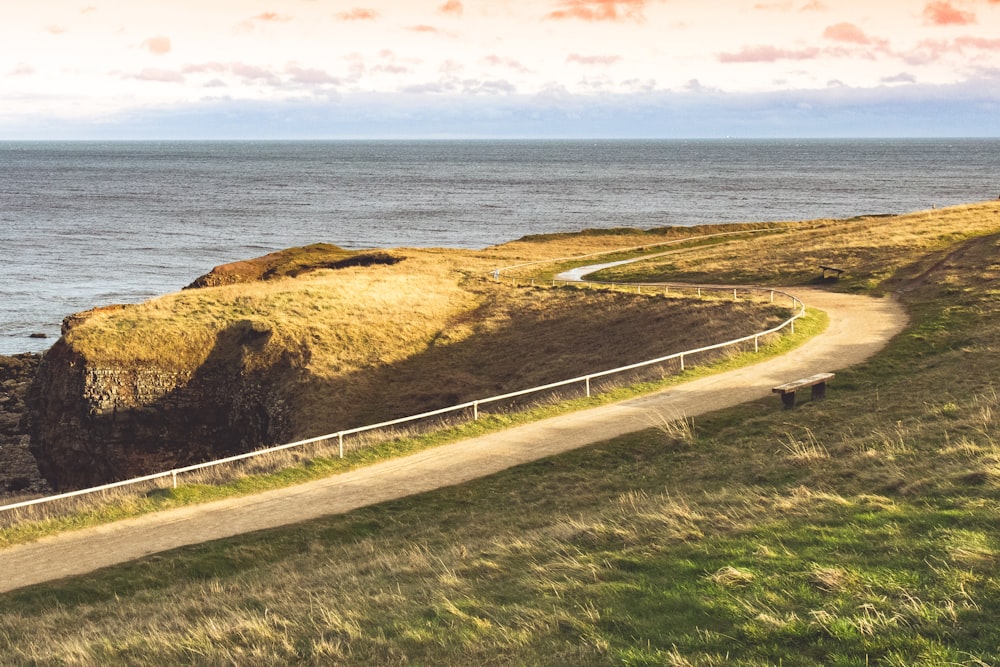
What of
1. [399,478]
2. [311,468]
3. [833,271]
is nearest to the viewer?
[399,478]

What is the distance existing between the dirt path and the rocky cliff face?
14.9 meters

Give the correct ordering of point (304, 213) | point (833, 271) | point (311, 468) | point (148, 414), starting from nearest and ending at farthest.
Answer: point (311, 468) → point (148, 414) → point (833, 271) → point (304, 213)

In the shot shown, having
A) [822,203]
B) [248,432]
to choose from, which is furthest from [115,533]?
[822,203]

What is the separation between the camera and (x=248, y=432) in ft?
118

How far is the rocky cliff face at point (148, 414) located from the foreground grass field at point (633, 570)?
19056mm

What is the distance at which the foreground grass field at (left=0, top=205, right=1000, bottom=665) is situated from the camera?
9.19 m

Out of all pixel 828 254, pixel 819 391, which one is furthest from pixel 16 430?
Result: pixel 828 254

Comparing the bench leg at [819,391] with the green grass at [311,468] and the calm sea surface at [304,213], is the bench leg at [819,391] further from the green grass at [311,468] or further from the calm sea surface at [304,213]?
the calm sea surface at [304,213]

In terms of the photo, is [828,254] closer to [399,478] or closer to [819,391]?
[819,391]

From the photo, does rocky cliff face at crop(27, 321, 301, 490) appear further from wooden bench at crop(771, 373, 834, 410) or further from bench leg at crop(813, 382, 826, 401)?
bench leg at crop(813, 382, 826, 401)

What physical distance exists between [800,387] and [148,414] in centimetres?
2451

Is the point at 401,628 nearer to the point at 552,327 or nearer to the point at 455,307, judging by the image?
the point at 552,327

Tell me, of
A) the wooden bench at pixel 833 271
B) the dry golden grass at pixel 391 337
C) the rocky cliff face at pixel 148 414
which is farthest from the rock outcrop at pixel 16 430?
the wooden bench at pixel 833 271

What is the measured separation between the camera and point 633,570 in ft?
37.5
